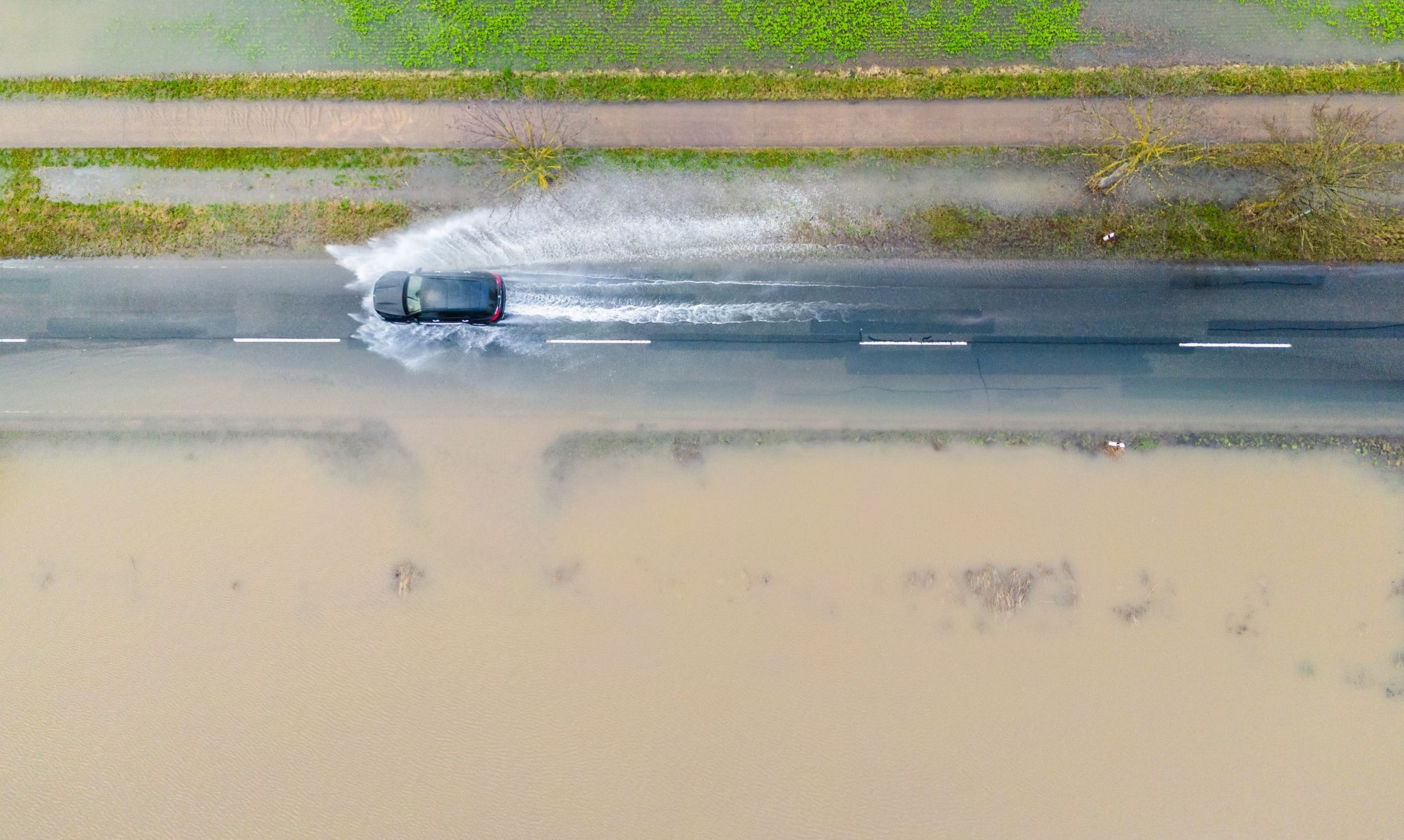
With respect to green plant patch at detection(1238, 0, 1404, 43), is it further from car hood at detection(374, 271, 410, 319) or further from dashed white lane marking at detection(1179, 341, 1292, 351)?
car hood at detection(374, 271, 410, 319)

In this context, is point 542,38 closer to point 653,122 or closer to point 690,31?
point 653,122

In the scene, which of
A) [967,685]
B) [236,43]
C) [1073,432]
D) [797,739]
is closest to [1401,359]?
[1073,432]

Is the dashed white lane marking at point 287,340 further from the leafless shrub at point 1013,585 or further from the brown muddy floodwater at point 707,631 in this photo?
the leafless shrub at point 1013,585

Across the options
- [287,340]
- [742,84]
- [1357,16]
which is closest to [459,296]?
[287,340]

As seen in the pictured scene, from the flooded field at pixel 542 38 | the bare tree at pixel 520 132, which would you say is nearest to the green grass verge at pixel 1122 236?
the flooded field at pixel 542 38

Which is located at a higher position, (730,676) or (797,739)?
(730,676)

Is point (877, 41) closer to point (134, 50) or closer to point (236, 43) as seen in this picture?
point (236, 43)
